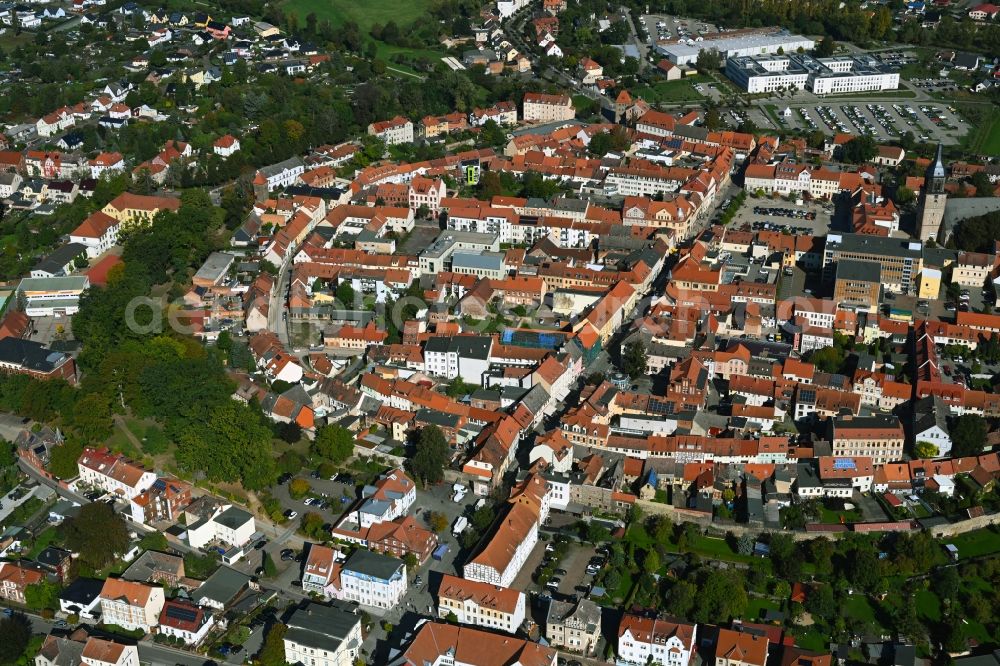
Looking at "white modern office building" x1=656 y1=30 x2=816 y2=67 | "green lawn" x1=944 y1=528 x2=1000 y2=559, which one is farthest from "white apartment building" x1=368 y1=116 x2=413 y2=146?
"green lawn" x1=944 y1=528 x2=1000 y2=559

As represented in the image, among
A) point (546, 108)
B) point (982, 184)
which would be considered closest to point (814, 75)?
point (546, 108)

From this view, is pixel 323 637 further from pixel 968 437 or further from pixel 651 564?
pixel 968 437

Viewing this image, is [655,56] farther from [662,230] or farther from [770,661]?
[770,661]

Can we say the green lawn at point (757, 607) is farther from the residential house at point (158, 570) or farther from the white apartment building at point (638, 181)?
the white apartment building at point (638, 181)

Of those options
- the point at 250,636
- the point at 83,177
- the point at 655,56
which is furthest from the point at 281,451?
the point at 655,56

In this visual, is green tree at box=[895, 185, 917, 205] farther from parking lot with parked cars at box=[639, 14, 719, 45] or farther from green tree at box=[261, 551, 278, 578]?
green tree at box=[261, 551, 278, 578]

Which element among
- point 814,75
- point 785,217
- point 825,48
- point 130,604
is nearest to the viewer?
point 130,604

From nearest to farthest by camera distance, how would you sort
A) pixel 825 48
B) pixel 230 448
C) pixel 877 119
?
pixel 230 448 < pixel 877 119 < pixel 825 48
